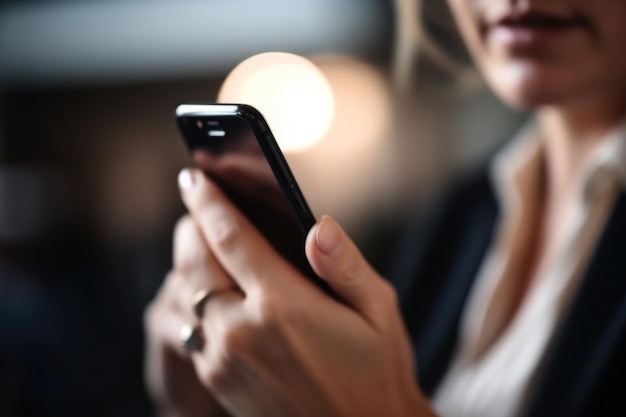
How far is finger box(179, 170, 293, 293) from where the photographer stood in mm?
354

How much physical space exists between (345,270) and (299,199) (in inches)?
1.5

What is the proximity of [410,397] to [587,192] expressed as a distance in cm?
24

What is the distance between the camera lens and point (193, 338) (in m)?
0.40

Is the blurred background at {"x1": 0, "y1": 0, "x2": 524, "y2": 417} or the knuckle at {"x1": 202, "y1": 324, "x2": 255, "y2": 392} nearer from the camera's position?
the knuckle at {"x1": 202, "y1": 324, "x2": 255, "y2": 392}

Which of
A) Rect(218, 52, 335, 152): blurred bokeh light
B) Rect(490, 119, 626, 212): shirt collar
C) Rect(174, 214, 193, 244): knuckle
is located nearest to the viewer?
Rect(174, 214, 193, 244): knuckle

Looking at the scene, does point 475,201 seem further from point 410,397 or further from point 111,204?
point 111,204

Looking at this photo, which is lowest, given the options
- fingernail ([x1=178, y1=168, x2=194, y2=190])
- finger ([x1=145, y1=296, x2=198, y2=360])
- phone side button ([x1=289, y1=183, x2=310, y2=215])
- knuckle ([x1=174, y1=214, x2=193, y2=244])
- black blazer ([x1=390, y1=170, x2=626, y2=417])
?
black blazer ([x1=390, y1=170, x2=626, y2=417])

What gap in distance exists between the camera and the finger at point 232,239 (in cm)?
35

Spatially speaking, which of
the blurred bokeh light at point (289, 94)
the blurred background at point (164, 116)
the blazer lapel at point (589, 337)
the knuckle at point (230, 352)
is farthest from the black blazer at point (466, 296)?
the blurred background at point (164, 116)

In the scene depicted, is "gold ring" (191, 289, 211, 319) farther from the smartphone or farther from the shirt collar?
the shirt collar

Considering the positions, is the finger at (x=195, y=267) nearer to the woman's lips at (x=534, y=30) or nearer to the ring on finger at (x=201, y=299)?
the ring on finger at (x=201, y=299)

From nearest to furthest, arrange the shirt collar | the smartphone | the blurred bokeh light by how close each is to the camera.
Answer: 1. the smartphone
2. the shirt collar
3. the blurred bokeh light

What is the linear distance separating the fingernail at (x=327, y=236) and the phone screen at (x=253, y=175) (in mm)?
15

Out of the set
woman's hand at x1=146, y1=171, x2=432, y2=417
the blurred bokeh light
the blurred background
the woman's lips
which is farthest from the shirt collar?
the blurred background
